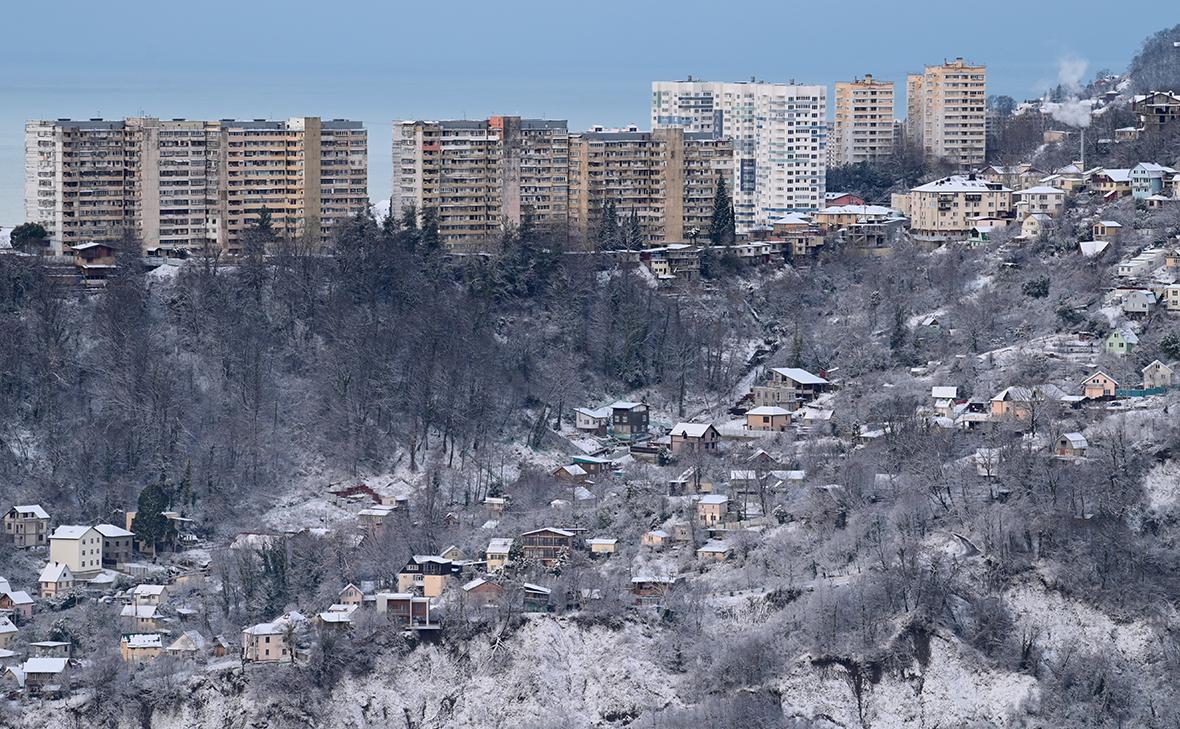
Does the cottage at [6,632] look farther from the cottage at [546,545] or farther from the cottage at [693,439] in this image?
the cottage at [693,439]

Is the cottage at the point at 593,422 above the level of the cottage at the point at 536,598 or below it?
above

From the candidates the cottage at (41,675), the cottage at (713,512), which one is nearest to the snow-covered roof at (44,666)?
the cottage at (41,675)

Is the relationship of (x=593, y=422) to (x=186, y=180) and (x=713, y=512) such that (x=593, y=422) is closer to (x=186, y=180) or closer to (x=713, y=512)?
(x=713, y=512)

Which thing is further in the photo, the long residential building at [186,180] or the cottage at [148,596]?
the long residential building at [186,180]

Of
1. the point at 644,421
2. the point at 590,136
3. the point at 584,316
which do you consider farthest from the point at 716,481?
the point at 590,136

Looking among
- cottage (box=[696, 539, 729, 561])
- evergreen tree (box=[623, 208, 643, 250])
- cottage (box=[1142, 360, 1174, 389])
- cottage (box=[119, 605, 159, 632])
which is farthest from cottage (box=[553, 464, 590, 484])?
evergreen tree (box=[623, 208, 643, 250])

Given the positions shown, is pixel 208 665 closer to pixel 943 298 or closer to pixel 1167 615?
pixel 1167 615

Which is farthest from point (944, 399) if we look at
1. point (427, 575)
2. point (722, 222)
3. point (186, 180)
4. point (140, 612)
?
point (186, 180)

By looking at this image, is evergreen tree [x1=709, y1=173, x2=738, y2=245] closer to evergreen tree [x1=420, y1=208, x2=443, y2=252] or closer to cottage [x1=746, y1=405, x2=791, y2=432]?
evergreen tree [x1=420, y1=208, x2=443, y2=252]
